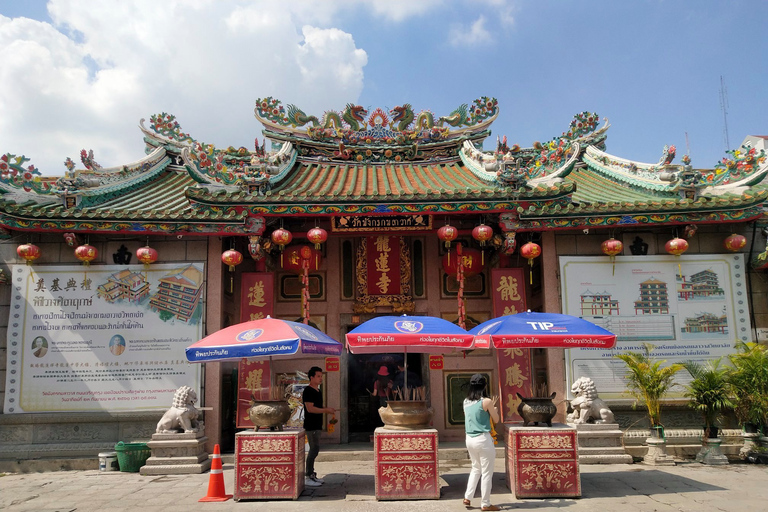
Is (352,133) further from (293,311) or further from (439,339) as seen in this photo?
(439,339)

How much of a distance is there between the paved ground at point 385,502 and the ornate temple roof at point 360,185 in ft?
12.7

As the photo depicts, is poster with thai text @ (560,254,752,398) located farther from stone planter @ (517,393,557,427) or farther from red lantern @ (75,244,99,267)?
red lantern @ (75,244,99,267)

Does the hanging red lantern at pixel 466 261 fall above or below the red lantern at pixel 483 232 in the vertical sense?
below

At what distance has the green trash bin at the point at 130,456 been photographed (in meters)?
8.62

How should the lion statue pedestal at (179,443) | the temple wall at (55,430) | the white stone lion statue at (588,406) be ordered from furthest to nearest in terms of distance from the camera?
the temple wall at (55,430)
the white stone lion statue at (588,406)
the lion statue pedestal at (179,443)

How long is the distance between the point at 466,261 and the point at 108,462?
6645mm

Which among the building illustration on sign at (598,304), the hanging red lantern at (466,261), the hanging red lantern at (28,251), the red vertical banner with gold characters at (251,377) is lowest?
the red vertical banner with gold characters at (251,377)

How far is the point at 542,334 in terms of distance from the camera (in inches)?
267

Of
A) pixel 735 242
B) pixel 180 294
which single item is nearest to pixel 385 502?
pixel 180 294

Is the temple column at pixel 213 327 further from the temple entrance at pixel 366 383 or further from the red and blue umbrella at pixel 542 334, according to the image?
the red and blue umbrella at pixel 542 334

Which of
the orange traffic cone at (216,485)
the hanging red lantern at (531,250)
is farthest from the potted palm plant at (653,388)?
the orange traffic cone at (216,485)

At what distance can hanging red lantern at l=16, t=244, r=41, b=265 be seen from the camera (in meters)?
9.27

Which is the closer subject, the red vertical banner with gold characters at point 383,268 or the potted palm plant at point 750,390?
the potted palm plant at point 750,390

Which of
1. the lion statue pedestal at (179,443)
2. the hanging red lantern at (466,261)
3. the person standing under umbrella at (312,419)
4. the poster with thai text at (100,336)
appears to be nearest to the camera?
the person standing under umbrella at (312,419)
